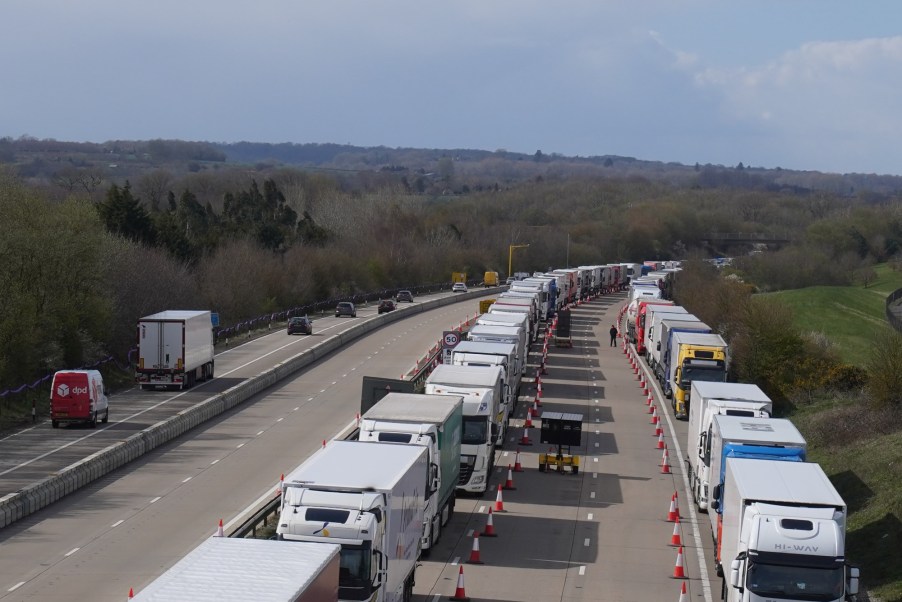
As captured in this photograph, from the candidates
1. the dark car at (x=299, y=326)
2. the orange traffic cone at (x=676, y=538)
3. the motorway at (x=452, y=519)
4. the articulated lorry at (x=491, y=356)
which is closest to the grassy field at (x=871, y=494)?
the motorway at (x=452, y=519)

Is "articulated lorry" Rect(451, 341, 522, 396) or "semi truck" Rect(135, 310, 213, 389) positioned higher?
"articulated lorry" Rect(451, 341, 522, 396)

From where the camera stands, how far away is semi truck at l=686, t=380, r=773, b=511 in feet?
98.2

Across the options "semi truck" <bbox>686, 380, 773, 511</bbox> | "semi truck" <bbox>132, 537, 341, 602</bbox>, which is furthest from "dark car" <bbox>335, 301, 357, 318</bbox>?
"semi truck" <bbox>132, 537, 341, 602</bbox>

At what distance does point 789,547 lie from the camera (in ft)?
63.0

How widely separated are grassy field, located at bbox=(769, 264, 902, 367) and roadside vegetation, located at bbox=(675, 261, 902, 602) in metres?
0.22

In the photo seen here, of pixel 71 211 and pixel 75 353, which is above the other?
pixel 71 211

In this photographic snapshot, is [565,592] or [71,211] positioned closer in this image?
[565,592]

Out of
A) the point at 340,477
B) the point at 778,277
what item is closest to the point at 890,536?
the point at 340,477

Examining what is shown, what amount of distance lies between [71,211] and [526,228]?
121513mm

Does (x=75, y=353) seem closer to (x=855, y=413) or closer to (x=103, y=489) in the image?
(x=103, y=489)

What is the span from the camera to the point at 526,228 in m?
177

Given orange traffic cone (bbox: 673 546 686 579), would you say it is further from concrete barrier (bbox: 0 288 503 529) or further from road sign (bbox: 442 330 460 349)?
road sign (bbox: 442 330 460 349)

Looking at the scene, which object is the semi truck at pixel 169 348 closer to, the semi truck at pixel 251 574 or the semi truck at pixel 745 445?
the semi truck at pixel 745 445

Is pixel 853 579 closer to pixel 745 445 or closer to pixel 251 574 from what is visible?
pixel 745 445
